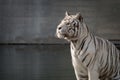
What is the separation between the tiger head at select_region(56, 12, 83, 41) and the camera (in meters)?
4.50

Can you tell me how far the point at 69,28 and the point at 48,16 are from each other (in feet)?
63.4

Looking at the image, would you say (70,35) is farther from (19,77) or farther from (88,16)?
(88,16)

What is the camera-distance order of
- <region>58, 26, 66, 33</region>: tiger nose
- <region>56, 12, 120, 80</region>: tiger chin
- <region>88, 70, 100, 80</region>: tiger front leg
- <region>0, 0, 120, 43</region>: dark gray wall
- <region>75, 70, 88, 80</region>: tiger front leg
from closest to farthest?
<region>58, 26, 66, 33</region>: tiger nose < <region>56, 12, 120, 80</region>: tiger chin < <region>88, 70, 100, 80</region>: tiger front leg < <region>75, 70, 88, 80</region>: tiger front leg < <region>0, 0, 120, 43</region>: dark gray wall

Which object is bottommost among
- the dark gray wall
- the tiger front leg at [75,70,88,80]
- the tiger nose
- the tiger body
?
the dark gray wall

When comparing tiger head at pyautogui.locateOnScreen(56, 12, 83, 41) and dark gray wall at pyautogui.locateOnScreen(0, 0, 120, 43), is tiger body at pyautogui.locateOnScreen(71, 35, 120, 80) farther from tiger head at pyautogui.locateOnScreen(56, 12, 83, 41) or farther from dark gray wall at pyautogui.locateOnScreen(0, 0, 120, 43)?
dark gray wall at pyautogui.locateOnScreen(0, 0, 120, 43)

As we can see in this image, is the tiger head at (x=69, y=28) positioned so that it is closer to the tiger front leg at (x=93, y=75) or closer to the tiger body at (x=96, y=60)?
the tiger body at (x=96, y=60)

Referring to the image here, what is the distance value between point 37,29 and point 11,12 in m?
1.64

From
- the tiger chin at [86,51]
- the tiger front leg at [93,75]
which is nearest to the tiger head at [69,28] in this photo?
the tiger chin at [86,51]

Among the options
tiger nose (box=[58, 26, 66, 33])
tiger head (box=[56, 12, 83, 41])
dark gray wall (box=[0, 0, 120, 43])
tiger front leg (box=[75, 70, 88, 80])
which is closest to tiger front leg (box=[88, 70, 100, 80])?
tiger front leg (box=[75, 70, 88, 80])

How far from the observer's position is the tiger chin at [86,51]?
182 inches

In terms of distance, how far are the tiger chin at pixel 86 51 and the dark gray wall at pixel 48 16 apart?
1858 centimetres

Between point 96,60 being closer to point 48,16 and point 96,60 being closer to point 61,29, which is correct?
point 61,29

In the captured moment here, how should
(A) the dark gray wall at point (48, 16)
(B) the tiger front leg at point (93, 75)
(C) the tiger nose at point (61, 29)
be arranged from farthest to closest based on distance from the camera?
(A) the dark gray wall at point (48, 16) < (B) the tiger front leg at point (93, 75) < (C) the tiger nose at point (61, 29)

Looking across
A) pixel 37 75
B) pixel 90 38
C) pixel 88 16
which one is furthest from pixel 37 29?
pixel 90 38
